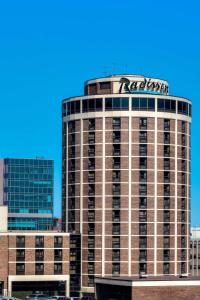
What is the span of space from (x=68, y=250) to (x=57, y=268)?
4.43 meters

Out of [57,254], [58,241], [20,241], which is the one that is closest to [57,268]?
[57,254]

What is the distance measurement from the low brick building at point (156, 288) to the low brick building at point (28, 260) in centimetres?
2620

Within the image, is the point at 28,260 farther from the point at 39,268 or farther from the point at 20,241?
the point at 20,241

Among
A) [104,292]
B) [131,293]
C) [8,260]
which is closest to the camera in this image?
[131,293]

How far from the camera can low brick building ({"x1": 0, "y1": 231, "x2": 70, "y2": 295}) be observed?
196 meters

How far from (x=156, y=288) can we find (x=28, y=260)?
38222mm

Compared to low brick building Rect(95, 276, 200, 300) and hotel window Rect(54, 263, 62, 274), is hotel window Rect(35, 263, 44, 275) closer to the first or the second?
hotel window Rect(54, 263, 62, 274)

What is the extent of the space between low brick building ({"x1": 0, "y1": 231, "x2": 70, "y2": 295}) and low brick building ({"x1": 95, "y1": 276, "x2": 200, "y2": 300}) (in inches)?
1031

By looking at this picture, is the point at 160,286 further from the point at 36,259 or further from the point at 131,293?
the point at 36,259

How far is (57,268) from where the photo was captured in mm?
198375

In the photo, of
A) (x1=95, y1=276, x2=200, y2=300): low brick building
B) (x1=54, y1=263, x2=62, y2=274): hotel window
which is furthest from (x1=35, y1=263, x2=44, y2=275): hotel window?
A: (x1=95, y1=276, x2=200, y2=300): low brick building

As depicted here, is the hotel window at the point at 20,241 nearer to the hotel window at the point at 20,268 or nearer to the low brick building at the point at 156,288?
the hotel window at the point at 20,268

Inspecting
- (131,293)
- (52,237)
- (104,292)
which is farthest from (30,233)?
(131,293)

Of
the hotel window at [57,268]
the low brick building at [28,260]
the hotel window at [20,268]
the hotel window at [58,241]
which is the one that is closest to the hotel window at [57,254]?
the low brick building at [28,260]
